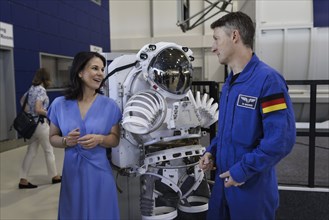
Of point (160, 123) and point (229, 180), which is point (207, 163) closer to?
point (229, 180)

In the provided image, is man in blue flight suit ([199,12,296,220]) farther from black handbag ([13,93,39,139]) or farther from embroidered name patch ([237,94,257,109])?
black handbag ([13,93,39,139])

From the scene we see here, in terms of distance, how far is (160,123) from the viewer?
2.09 meters

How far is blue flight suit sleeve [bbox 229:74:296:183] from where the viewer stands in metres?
1.31

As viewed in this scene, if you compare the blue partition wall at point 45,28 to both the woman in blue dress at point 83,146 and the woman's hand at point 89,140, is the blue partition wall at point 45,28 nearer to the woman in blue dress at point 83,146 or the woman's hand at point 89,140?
the woman in blue dress at point 83,146

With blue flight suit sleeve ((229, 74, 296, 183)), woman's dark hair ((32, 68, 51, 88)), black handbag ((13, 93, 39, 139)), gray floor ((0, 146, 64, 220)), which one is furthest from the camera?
woman's dark hair ((32, 68, 51, 88))

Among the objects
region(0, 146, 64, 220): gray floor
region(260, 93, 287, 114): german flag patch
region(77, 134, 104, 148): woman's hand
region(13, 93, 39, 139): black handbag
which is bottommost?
region(0, 146, 64, 220): gray floor

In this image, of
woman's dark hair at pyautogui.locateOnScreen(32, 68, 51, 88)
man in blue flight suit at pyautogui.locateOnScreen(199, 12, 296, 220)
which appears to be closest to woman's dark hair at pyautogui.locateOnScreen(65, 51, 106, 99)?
man in blue flight suit at pyautogui.locateOnScreen(199, 12, 296, 220)

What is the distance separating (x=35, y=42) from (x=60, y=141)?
6.62 m

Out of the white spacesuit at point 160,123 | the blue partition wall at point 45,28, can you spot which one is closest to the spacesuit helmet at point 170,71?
the white spacesuit at point 160,123

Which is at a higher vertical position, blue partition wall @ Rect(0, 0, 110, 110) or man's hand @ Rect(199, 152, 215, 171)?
blue partition wall @ Rect(0, 0, 110, 110)

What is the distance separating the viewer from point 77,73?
6.33ft

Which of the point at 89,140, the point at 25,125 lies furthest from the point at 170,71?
the point at 25,125

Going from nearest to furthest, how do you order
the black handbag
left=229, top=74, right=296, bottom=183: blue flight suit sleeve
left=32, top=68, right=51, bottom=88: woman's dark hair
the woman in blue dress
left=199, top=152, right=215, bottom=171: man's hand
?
left=229, top=74, right=296, bottom=183: blue flight suit sleeve → left=199, top=152, right=215, bottom=171: man's hand → the woman in blue dress → the black handbag → left=32, top=68, right=51, bottom=88: woman's dark hair

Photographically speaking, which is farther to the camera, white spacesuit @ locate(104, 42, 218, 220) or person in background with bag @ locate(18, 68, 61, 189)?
person in background with bag @ locate(18, 68, 61, 189)
